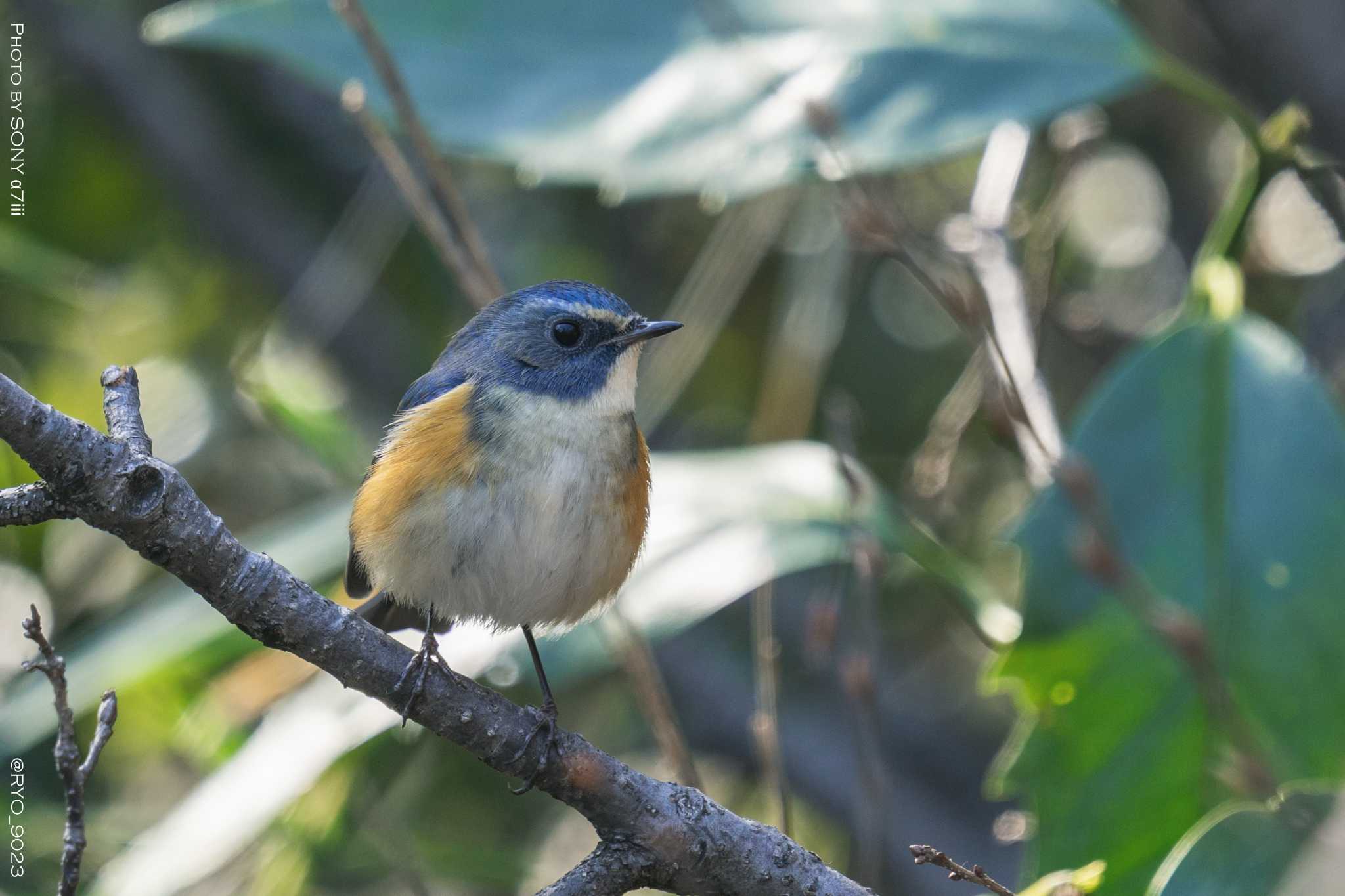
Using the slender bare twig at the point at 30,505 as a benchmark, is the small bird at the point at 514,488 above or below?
below

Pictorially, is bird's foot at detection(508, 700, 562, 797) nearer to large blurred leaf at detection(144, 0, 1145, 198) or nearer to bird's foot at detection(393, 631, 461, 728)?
bird's foot at detection(393, 631, 461, 728)

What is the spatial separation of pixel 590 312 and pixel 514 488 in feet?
2.12

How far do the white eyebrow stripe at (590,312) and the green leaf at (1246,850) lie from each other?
1.69m

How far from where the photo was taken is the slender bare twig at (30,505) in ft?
5.63

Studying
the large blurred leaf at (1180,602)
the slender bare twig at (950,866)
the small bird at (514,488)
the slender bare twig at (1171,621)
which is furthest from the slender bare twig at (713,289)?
the slender bare twig at (950,866)

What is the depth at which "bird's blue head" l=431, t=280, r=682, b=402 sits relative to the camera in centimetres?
308

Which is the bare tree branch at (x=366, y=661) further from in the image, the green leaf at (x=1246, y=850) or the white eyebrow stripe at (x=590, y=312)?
the white eyebrow stripe at (x=590, y=312)

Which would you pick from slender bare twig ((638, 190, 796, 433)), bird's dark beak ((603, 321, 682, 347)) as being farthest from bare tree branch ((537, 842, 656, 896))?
slender bare twig ((638, 190, 796, 433))

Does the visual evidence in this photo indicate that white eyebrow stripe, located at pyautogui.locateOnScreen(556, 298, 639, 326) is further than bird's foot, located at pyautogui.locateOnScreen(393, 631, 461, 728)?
Yes

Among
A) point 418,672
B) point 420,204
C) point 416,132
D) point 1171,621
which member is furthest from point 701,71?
point 418,672

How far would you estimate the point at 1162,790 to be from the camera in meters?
2.82

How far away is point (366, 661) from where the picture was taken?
2047 mm

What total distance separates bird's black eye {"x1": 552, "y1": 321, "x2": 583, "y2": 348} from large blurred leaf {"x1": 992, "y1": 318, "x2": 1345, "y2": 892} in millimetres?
1125

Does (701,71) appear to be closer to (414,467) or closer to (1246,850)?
(414,467)
